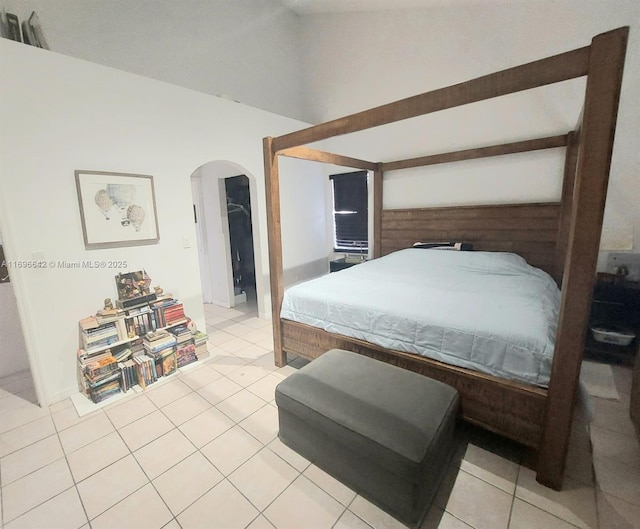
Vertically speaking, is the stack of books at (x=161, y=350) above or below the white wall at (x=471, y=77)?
below

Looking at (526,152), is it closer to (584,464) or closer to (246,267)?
(584,464)

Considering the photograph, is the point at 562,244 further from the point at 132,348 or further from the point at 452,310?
the point at 132,348

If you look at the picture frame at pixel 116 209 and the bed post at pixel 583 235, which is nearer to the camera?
the bed post at pixel 583 235

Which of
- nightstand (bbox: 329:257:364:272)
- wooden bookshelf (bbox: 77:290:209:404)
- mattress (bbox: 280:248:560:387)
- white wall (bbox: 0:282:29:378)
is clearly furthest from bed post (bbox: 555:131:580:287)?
white wall (bbox: 0:282:29:378)

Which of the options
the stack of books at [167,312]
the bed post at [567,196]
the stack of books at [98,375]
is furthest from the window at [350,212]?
the stack of books at [98,375]

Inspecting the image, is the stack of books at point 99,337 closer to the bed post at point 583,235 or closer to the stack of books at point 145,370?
the stack of books at point 145,370

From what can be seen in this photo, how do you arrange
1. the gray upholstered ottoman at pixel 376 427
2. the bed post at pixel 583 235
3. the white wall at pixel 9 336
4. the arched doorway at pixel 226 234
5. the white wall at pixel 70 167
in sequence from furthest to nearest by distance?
the arched doorway at pixel 226 234 → the white wall at pixel 9 336 → the white wall at pixel 70 167 → the gray upholstered ottoman at pixel 376 427 → the bed post at pixel 583 235

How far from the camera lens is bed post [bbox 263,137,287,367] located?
2372 mm

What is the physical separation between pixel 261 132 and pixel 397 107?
250 cm

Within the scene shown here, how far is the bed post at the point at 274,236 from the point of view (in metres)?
2.37

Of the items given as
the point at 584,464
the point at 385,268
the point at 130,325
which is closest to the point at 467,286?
the point at 385,268

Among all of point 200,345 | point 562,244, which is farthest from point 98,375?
point 562,244

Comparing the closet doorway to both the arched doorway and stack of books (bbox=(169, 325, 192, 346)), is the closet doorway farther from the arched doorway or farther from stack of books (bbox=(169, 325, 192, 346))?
stack of books (bbox=(169, 325, 192, 346))

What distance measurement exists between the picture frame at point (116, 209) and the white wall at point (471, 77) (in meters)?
2.93
